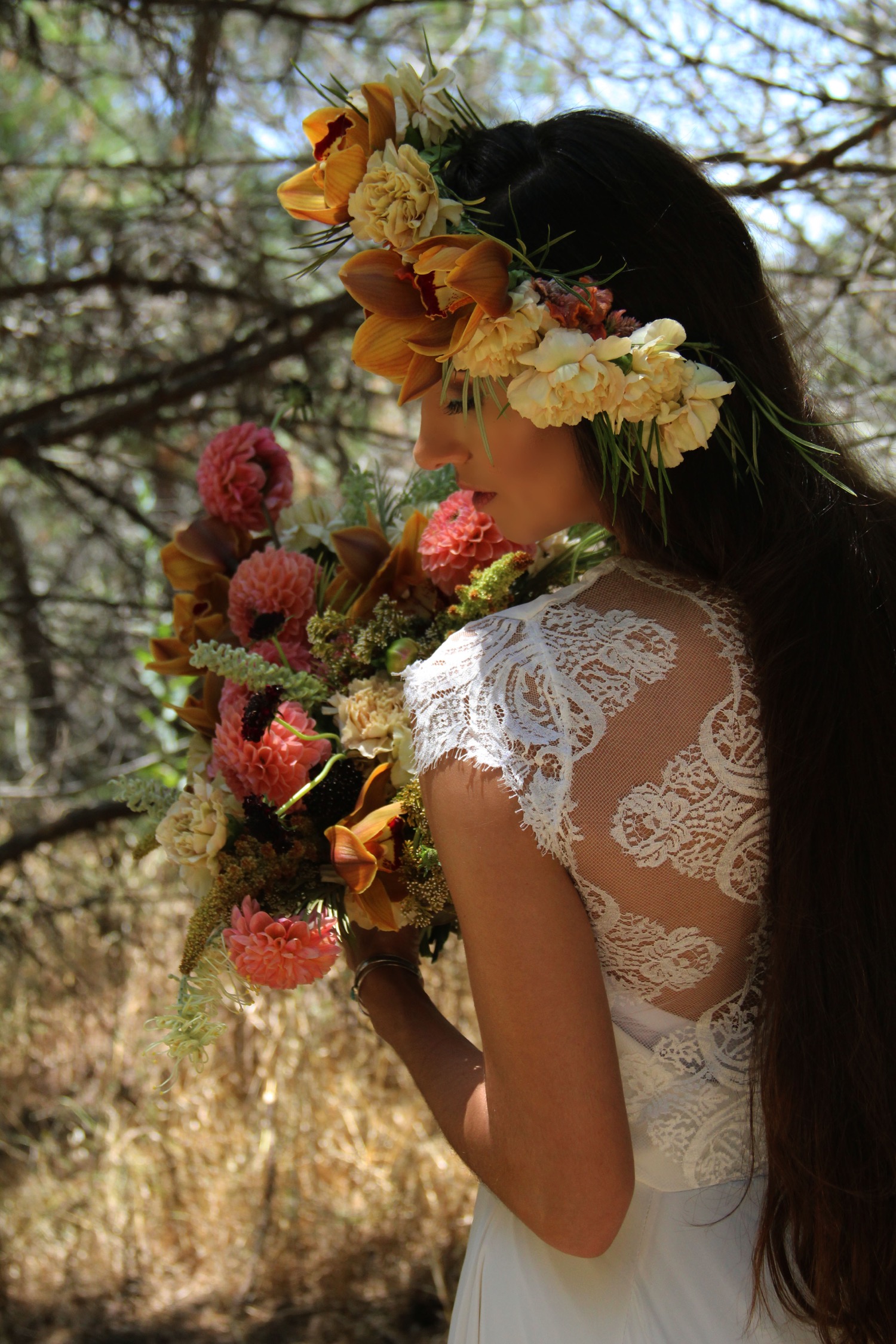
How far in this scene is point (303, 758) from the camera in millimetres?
1302

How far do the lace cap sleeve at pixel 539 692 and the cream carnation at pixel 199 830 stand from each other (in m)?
0.36

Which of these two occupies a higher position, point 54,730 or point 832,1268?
point 54,730

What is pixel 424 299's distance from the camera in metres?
1.15

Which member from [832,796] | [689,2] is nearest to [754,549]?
[832,796]

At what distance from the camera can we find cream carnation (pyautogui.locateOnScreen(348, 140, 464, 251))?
114 centimetres

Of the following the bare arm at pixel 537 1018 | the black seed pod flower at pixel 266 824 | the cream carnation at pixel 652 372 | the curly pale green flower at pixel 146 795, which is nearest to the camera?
the bare arm at pixel 537 1018

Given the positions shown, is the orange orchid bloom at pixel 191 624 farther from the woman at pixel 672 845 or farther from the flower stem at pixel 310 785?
the woman at pixel 672 845

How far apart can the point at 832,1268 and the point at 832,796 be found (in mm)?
448

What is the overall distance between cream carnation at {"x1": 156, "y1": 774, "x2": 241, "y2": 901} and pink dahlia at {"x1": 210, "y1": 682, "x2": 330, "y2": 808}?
1.0 inches

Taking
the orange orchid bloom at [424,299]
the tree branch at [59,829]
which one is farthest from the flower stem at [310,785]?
the tree branch at [59,829]

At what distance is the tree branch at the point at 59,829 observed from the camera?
9.54 ft

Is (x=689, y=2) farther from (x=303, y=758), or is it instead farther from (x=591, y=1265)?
(x=591, y=1265)

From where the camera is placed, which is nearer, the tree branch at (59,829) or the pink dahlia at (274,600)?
the pink dahlia at (274,600)

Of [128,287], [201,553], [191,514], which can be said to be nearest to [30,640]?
[191,514]
